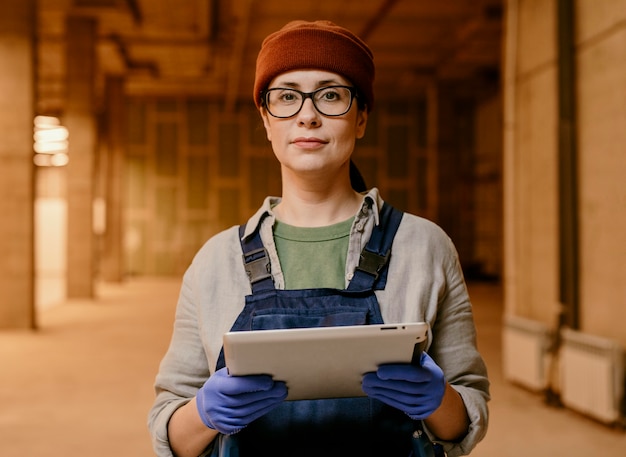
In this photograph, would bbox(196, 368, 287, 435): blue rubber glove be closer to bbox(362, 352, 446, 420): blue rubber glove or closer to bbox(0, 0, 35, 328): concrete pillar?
bbox(362, 352, 446, 420): blue rubber glove

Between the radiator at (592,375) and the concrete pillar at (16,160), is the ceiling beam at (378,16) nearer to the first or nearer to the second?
the concrete pillar at (16,160)

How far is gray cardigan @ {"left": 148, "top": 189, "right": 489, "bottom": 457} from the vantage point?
1404 mm

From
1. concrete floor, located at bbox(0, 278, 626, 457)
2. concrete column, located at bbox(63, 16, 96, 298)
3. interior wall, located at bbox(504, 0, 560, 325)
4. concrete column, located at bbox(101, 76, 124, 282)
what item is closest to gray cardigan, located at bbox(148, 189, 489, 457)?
concrete floor, located at bbox(0, 278, 626, 457)

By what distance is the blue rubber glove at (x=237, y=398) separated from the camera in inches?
47.4

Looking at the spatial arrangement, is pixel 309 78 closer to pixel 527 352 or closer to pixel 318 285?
pixel 318 285

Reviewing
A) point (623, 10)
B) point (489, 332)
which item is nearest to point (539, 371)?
point (623, 10)

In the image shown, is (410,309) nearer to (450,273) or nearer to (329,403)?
(450,273)

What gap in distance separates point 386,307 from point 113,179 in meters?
14.7

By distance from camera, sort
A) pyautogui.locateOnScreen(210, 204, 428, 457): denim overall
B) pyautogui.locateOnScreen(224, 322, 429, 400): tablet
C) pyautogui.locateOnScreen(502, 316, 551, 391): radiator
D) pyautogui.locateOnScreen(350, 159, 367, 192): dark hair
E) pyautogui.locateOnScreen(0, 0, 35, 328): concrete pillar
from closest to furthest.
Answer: pyautogui.locateOnScreen(224, 322, 429, 400): tablet
pyautogui.locateOnScreen(210, 204, 428, 457): denim overall
pyautogui.locateOnScreen(350, 159, 367, 192): dark hair
pyautogui.locateOnScreen(502, 316, 551, 391): radiator
pyautogui.locateOnScreen(0, 0, 35, 328): concrete pillar

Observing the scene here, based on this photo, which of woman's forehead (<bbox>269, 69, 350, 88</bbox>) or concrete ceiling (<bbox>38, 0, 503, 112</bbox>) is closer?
woman's forehead (<bbox>269, 69, 350, 88</bbox>)

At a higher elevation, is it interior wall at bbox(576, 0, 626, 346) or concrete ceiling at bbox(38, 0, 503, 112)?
concrete ceiling at bbox(38, 0, 503, 112)

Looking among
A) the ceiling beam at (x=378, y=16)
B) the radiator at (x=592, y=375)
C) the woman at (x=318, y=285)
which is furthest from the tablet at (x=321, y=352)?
the ceiling beam at (x=378, y=16)

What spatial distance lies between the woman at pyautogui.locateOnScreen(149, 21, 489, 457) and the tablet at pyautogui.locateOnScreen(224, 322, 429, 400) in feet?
0.45

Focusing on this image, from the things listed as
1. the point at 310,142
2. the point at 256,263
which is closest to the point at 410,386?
the point at 256,263
